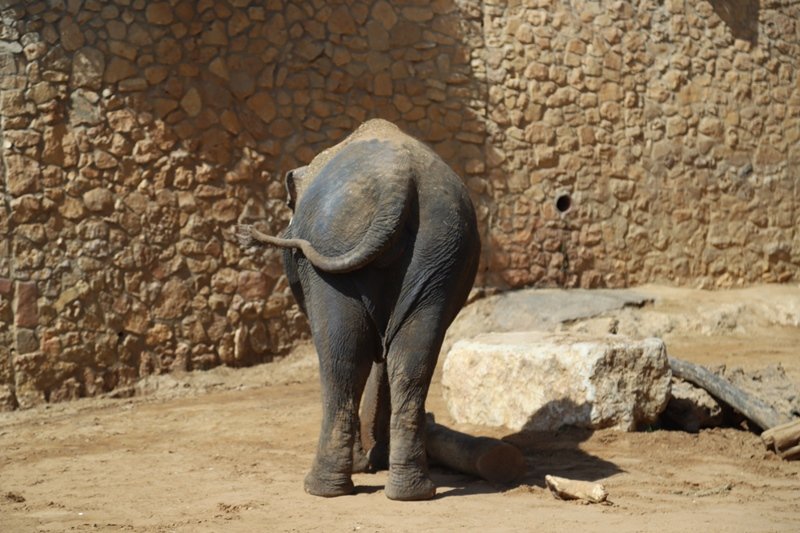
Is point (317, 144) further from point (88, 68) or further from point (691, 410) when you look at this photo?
point (691, 410)

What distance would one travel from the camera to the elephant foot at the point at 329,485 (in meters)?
5.39

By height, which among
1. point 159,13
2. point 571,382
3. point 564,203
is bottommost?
point 571,382

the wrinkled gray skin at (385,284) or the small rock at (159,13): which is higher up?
the small rock at (159,13)

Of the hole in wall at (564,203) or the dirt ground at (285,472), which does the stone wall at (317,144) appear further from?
the dirt ground at (285,472)

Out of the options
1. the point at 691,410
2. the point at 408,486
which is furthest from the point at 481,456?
the point at 691,410

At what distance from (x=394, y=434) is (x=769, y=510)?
1.83m

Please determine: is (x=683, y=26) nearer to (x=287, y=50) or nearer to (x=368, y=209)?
(x=287, y=50)

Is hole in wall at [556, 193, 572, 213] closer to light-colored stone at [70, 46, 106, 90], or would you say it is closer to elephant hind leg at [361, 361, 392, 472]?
light-colored stone at [70, 46, 106, 90]

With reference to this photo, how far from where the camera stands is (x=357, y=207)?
526 centimetres

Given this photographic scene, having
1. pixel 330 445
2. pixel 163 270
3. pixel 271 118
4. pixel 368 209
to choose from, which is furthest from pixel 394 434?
A: pixel 271 118

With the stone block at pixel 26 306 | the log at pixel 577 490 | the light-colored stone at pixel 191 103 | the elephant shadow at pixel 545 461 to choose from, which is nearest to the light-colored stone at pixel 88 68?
the light-colored stone at pixel 191 103

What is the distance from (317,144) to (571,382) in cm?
472

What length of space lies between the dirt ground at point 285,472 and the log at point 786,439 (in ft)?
0.38

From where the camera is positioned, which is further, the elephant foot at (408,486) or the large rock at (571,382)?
the large rock at (571,382)
